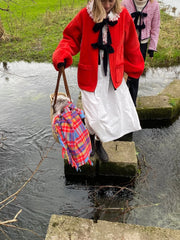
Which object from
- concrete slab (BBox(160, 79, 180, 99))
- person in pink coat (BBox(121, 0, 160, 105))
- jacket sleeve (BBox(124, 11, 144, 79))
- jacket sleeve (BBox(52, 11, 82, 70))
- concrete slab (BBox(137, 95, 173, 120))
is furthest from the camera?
concrete slab (BBox(160, 79, 180, 99))

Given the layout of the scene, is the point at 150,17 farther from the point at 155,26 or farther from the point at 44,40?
the point at 44,40

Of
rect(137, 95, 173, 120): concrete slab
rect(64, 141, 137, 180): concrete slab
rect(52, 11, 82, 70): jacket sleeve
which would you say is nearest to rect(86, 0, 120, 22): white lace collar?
rect(52, 11, 82, 70): jacket sleeve

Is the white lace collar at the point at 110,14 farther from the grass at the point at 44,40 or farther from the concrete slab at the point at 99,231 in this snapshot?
the grass at the point at 44,40

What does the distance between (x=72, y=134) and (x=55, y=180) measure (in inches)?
40.0

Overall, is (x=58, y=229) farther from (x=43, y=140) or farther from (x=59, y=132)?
(x=43, y=140)

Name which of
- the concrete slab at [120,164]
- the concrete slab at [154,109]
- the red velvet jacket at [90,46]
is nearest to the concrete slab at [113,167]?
the concrete slab at [120,164]

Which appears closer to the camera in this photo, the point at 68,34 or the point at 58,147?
the point at 68,34

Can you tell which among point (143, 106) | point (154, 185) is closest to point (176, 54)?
point (143, 106)

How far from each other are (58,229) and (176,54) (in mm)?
6215

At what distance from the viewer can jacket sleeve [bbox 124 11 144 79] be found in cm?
253

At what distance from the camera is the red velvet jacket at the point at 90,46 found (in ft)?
7.70

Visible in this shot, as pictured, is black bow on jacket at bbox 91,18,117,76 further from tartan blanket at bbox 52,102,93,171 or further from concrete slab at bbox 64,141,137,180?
concrete slab at bbox 64,141,137,180

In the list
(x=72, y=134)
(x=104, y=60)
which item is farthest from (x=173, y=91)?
(x=72, y=134)

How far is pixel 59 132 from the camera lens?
2291mm
